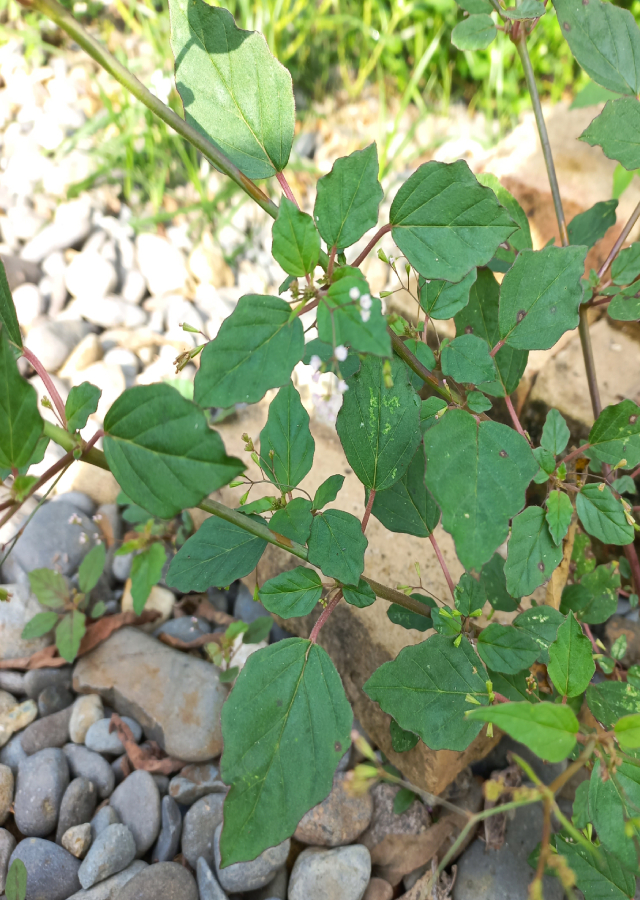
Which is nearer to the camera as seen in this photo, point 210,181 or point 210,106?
point 210,106

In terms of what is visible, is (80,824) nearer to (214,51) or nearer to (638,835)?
(638,835)

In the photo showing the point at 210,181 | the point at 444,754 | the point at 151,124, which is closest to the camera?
the point at 444,754

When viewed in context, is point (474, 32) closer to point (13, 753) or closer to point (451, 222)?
point (451, 222)

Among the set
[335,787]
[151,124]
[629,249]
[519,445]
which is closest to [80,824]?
[335,787]

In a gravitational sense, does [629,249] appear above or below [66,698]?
above

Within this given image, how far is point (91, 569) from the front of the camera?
5.54 ft

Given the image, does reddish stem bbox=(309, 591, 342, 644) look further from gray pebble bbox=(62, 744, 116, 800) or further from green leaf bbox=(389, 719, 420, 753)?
gray pebble bbox=(62, 744, 116, 800)

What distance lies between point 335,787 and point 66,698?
2.27 ft

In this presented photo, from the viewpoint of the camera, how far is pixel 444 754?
1313 mm

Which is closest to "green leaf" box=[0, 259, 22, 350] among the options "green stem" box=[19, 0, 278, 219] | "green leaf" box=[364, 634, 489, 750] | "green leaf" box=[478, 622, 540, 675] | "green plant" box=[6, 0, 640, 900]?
"green plant" box=[6, 0, 640, 900]

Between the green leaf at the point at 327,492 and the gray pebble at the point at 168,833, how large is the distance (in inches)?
32.8

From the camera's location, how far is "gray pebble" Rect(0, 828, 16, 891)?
126 cm

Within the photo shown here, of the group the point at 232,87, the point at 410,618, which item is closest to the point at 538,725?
the point at 410,618

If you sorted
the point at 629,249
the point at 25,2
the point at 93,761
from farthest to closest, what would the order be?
1. the point at 93,761
2. the point at 629,249
3. the point at 25,2
